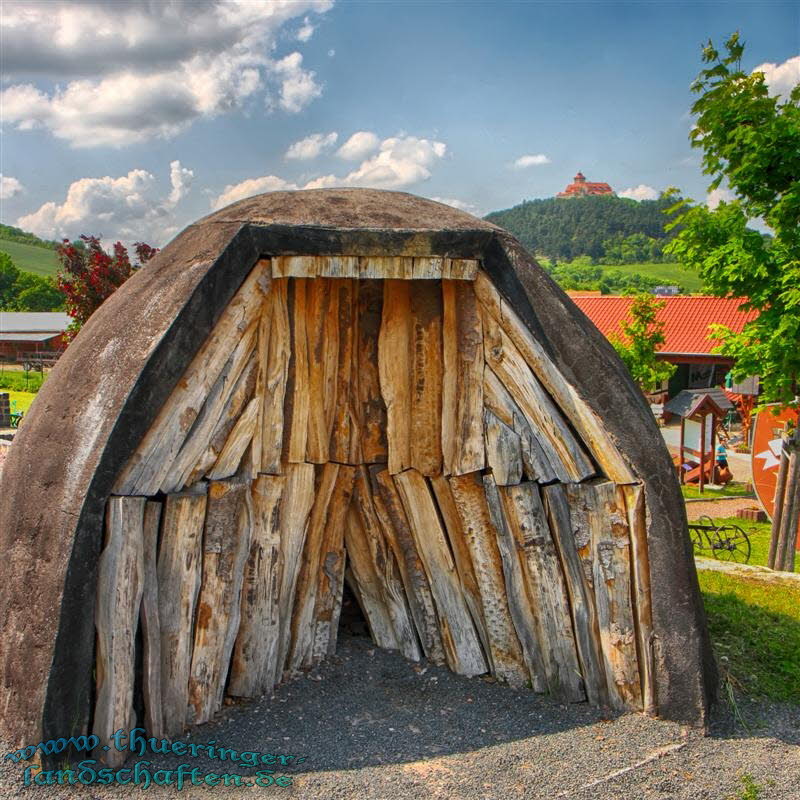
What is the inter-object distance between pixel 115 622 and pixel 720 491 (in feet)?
56.1

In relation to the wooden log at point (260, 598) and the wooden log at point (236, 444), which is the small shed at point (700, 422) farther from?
the wooden log at point (236, 444)

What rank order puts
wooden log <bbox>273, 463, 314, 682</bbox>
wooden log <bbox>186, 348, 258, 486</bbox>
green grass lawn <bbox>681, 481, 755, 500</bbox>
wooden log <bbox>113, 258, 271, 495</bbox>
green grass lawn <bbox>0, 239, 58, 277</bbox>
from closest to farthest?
wooden log <bbox>113, 258, 271, 495</bbox>
wooden log <bbox>186, 348, 258, 486</bbox>
wooden log <bbox>273, 463, 314, 682</bbox>
green grass lawn <bbox>681, 481, 755, 500</bbox>
green grass lawn <bbox>0, 239, 58, 277</bbox>

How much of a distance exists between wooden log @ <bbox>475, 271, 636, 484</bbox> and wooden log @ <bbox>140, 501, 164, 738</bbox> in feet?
8.13

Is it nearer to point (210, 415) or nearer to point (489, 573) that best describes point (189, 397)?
point (210, 415)

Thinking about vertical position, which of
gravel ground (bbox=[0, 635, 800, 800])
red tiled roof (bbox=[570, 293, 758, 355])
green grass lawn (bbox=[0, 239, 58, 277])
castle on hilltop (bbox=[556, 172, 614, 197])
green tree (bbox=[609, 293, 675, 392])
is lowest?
gravel ground (bbox=[0, 635, 800, 800])

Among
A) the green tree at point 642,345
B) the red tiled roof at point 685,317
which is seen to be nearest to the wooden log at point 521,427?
the green tree at point 642,345

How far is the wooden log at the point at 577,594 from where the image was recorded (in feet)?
17.4

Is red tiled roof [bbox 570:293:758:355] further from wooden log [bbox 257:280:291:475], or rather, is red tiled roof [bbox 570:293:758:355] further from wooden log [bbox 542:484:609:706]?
wooden log [bbox 257:280:291:475]

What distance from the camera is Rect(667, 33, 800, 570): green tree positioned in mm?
7867

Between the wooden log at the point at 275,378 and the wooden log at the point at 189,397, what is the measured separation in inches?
8.3

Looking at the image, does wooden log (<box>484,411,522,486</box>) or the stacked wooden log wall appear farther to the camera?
wooden log (<box>484,411,522,486</box>)

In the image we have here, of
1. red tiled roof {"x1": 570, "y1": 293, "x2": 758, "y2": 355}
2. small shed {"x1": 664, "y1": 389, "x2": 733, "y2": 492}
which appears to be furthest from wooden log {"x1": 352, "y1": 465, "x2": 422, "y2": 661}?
red tiled roof {"x1": 570, "y1": 293, "x2": 758, "y2": 355}

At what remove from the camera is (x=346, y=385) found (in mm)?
5852

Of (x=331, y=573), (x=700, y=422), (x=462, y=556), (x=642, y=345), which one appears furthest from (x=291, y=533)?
(x=642, y=345)
